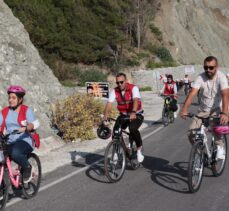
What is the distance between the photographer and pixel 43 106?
15.3 meters

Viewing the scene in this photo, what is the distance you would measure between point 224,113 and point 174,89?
38.0 feet

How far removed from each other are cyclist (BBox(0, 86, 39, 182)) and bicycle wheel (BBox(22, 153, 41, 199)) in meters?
0.30

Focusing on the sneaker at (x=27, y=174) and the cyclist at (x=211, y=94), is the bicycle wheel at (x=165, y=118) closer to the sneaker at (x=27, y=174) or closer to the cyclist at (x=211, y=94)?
the cyclist at (x=211, y=94)

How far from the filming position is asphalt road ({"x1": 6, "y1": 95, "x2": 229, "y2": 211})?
7.16 metres

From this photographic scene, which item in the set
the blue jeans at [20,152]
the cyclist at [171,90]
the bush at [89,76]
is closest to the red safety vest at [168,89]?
the cyclist at [171,90]

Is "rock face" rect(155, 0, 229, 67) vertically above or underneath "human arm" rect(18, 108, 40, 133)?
above

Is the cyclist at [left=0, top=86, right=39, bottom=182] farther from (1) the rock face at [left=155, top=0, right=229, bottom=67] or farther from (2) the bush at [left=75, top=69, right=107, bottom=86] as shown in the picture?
(1) the rock face at [left=155, top=0, right=229, bottom=67]

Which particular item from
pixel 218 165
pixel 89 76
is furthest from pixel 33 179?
pixel 89 76

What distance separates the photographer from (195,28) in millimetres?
67375

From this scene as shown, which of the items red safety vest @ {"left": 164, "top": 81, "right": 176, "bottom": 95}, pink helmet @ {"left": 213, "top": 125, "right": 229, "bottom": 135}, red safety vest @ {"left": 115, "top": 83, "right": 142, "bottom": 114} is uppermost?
red safety vest @ {"left": 115, "top": 83, "right": 142, "bottom": 114}

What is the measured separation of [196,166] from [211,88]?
Result: 1.35m

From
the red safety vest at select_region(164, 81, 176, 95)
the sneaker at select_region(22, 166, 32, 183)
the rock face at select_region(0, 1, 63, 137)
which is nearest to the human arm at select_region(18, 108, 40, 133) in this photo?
the sneaker at select_region(22, 166, 32, 183)

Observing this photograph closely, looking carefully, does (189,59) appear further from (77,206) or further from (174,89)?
(77,206)

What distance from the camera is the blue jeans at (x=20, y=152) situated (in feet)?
23.2
